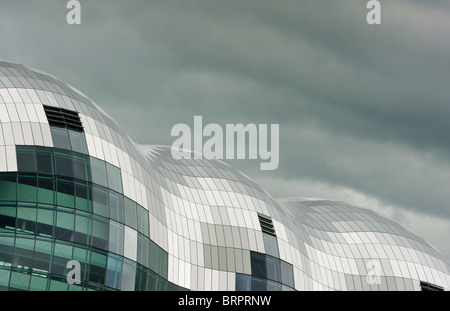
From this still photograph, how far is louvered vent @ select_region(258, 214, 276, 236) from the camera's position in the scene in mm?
85312

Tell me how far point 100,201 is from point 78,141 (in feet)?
21.0

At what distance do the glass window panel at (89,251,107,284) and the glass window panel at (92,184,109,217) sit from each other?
12.7 ft

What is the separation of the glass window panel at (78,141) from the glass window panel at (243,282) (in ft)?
72.3

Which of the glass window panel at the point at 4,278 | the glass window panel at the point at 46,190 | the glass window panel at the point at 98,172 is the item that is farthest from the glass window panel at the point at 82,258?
the glass window panel at the point at 98,172

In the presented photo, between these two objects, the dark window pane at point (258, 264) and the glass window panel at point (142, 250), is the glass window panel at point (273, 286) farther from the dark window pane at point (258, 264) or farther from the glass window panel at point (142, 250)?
the glass window panel at point (142, 250)

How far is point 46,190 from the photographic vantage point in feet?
208

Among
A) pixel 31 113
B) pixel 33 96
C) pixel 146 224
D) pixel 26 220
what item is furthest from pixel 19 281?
pixel 33 96

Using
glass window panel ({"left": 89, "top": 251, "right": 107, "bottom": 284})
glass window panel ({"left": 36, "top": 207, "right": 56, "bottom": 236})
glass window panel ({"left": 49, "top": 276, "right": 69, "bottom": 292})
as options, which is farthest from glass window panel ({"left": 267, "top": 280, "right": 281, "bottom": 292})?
glass window panel ({"left": 36, "top": 207, "right": 56, "bottom": 236})

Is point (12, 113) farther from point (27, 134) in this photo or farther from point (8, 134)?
point (27, 134)

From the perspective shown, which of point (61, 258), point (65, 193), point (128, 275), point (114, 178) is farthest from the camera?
point (114, 178)

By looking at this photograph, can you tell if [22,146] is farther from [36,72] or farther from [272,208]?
[272,208]

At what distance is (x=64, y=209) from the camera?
63.5 metres
